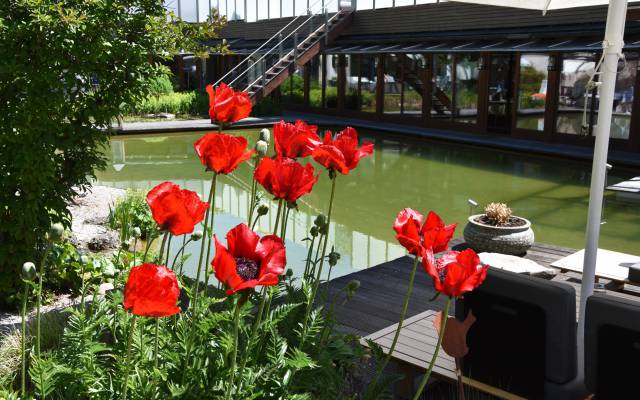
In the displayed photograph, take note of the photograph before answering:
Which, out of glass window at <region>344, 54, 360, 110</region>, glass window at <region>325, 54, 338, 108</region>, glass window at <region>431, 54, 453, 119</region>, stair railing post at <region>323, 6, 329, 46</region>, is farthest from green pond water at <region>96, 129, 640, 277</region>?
glass window at <region>325, 54, 338, 108</region>

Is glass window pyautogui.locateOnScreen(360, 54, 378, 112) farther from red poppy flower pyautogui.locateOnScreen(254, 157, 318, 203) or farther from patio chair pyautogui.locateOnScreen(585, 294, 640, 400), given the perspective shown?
red poppy flower pyautogui.locateOnScreen(254, 157, 318, 203)

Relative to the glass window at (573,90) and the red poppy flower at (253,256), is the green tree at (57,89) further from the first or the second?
the glass window at (573,90)

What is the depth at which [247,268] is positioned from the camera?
133 centimetres

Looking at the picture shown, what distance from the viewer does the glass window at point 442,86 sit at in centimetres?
1711

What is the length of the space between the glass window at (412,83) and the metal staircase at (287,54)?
286 cm

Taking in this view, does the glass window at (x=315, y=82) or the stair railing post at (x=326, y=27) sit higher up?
the stair railing post at (x=326, y=27)

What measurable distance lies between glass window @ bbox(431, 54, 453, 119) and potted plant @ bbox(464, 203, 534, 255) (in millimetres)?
11561

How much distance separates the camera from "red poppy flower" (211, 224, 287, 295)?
127 cm

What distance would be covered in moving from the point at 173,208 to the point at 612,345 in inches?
67.6

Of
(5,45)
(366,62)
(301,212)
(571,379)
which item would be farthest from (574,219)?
(366,62)

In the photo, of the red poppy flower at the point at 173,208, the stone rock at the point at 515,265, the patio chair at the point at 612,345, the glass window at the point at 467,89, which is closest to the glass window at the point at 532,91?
the glass window at the point at 467,89

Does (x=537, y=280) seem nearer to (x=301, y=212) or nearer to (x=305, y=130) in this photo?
(x=305, y=130)

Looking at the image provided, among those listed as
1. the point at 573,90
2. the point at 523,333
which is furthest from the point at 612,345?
the point at 573,90

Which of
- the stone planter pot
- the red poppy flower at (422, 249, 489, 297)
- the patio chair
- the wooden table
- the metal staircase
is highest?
the metal staircase
